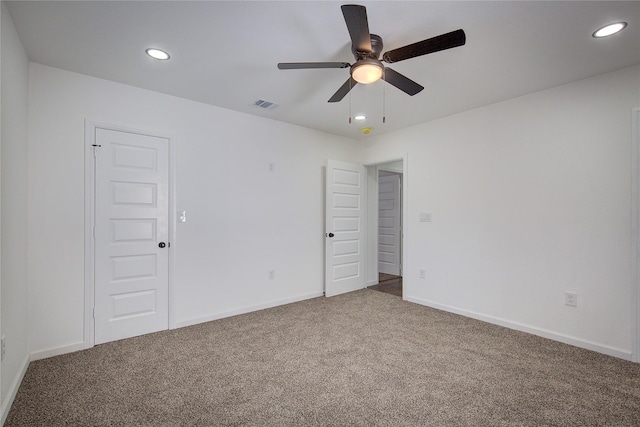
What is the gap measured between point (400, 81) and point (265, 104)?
1.81 meters

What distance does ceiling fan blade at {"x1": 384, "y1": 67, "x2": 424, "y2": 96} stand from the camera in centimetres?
222

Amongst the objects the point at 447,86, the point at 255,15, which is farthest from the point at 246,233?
the point at 447,86

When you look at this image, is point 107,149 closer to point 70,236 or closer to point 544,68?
point 70,236

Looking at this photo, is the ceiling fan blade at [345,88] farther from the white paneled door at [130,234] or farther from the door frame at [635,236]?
the door frame at [635,236]

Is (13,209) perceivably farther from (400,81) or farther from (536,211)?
(536,211)

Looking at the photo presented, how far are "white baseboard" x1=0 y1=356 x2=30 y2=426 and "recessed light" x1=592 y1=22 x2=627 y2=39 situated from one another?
14.9 ft

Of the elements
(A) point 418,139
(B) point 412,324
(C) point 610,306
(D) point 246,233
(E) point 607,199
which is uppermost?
(A) point 418,139

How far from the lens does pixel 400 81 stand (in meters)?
2.31

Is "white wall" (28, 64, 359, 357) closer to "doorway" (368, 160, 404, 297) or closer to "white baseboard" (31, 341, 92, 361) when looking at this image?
"white baseboard" (31, 341, 92, 361)

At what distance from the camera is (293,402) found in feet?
6.64

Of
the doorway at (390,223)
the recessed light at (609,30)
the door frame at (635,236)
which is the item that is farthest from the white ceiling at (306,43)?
the doorway at (390,223)

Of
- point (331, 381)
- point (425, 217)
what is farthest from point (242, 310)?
point (425, 217)

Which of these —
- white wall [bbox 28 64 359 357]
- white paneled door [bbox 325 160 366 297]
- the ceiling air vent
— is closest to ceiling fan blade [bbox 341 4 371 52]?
the ceiling air vent

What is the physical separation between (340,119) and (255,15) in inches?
87.4
